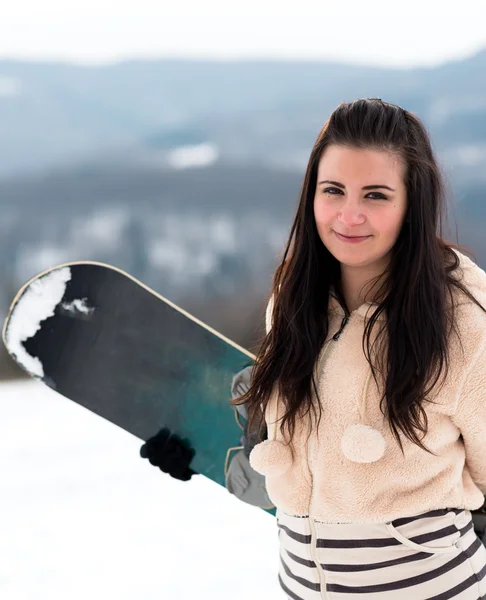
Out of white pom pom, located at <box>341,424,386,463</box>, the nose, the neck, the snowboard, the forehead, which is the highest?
the forehead

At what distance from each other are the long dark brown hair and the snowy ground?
978mm

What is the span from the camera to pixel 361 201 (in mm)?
970

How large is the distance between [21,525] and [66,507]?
142 millimetres

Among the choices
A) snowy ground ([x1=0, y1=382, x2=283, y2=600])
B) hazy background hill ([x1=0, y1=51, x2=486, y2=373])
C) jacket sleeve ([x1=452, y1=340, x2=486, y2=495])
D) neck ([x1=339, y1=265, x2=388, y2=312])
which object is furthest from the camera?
hazy background hill ([x1=0, y1=51, x2=486, y2=373])

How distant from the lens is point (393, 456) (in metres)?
0.98

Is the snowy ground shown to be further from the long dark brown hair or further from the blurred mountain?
the blurred mountain

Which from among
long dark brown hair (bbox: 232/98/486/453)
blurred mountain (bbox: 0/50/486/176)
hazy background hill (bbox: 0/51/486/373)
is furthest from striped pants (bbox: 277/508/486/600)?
blurred mountain (bbox: 0/50/486/176)

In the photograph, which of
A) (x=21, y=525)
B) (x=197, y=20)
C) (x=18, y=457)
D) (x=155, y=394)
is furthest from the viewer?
(x=197, y=20)

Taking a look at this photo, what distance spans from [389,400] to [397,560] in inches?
8.4

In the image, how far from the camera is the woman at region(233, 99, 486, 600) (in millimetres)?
956

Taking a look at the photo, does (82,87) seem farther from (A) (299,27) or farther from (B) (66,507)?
(B) (66,507)

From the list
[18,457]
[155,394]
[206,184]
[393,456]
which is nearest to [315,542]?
[393,456]

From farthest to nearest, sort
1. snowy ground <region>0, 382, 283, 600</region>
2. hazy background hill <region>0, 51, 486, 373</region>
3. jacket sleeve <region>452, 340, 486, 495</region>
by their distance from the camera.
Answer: hazy background hill <region>0, 51, 486, 373</region>, snowy ground <region>0, 382, 283, 600</region>, jacket sleeve <region>452, 340, 486, 495</region>

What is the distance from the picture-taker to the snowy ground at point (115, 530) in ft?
5.97
